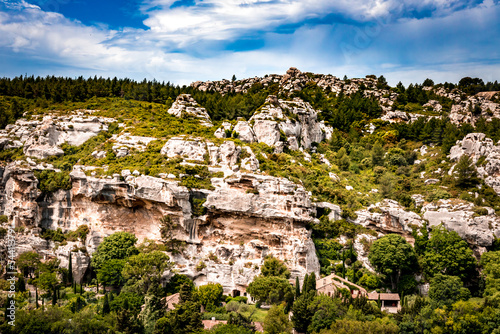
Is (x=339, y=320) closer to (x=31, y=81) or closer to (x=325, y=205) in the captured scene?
(x=325, y=205)

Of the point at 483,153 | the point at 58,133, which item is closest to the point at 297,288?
the point at 483,153

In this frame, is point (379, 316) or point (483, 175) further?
point (483, 175)

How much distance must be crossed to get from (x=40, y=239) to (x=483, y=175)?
205ft

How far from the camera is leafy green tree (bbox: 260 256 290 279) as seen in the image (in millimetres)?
49375

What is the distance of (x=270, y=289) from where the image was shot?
152 feet

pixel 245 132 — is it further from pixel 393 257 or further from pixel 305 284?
pixel 393 257

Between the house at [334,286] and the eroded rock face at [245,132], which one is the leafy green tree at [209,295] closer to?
the house at [334,286]

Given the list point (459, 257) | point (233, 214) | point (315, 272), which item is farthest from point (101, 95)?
point (459, 257)

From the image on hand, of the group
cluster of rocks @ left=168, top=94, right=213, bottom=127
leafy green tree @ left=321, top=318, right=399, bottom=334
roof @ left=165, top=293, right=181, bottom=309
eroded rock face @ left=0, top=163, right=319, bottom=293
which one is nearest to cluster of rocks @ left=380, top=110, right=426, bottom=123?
cluster of rocks @ left=168, top=94, right=213, bottom=127

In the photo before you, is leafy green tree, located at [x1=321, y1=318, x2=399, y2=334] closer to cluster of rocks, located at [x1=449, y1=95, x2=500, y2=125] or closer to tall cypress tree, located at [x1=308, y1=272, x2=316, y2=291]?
tall cypress tree, located at [x1=308, y1=272, x2=316, y2=291]

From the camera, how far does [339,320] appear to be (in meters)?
38.3

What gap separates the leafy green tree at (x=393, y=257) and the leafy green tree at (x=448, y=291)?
4618mm

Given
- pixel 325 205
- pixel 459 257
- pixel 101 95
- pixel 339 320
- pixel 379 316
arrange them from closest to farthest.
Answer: pixel 339 320 → pixel 379 316 → pixel 459 257 → pixel 325 205 → pixel 101 95

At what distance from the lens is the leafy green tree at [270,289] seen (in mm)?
46031
